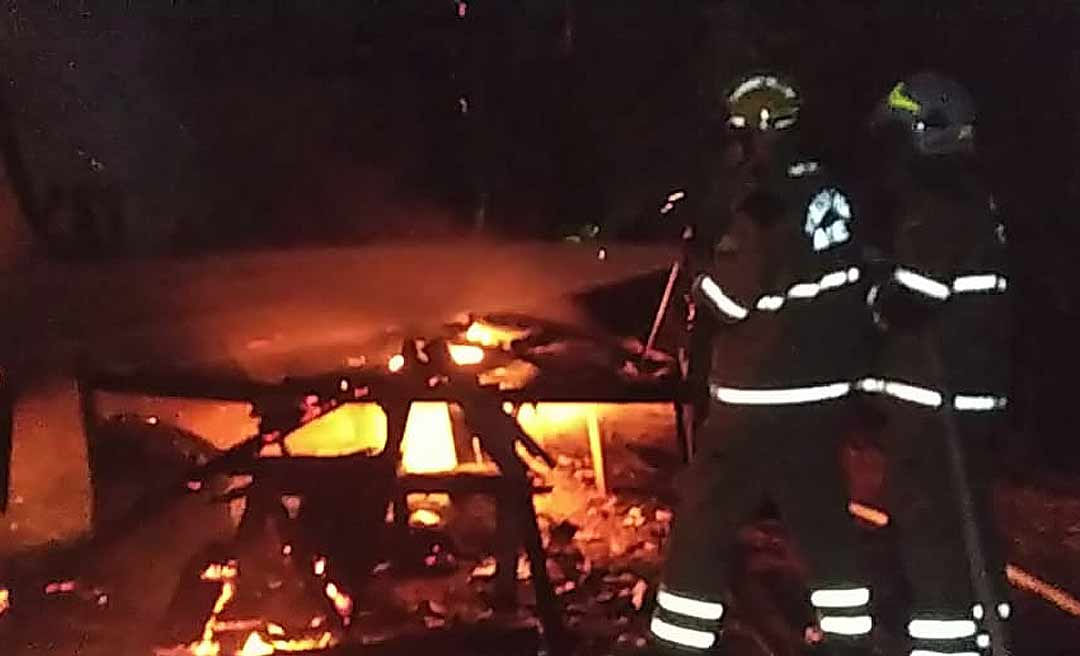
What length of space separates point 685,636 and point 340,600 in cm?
95

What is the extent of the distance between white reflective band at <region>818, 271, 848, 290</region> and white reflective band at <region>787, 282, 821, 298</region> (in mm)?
13

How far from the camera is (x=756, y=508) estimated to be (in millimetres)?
3477

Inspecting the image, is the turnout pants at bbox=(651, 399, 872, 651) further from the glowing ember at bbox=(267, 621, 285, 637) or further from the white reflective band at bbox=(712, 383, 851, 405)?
the glowing ember at bbox=(267, 621, 285, 637)

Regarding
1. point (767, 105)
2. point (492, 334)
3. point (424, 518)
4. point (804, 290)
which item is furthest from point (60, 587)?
point (767, 105)

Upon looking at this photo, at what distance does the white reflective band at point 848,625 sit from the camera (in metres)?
3.46

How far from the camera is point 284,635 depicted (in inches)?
150

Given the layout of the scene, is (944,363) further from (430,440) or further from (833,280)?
(430,440)

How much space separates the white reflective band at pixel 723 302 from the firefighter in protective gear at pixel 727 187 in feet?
0.15

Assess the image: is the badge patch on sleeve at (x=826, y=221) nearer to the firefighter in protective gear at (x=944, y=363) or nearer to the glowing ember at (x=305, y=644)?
the firefighter in protective gear at (x=944, y=363)

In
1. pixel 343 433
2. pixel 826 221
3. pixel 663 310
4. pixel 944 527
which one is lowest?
pixel 343 433

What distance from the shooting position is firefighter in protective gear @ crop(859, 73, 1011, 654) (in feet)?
11.1

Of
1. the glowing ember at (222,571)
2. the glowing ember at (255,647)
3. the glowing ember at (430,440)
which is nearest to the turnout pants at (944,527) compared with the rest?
the glowing ember at (255,647)

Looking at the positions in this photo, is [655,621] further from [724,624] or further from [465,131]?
[465,131]

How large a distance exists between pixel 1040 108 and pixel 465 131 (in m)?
1.67
